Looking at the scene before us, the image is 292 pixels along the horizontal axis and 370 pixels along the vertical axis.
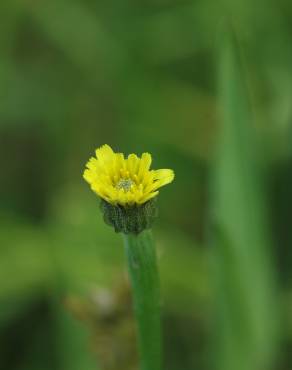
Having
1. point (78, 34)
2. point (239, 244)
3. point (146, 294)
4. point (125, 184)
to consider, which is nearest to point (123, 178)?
point (125, 184)

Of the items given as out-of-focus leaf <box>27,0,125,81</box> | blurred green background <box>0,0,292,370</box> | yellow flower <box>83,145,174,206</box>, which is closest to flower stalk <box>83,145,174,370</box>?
yellow flower <box>83,145,174,206</box>

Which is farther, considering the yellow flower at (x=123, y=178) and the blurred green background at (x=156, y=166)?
the blurred green background at (x=156, y=166)

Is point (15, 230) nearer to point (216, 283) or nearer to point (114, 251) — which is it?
point (114, 251)

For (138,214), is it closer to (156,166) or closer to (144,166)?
(144,166)

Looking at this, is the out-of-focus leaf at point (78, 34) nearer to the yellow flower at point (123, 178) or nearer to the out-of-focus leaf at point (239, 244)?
the out-of-focus leaf at point (239, 244)

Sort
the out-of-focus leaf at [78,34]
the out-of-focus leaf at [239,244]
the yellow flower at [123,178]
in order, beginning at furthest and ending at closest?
the out-of-focus leaf at [78,34], the out-of-focus leaf at [239,244], the yellow flower at [123,178]

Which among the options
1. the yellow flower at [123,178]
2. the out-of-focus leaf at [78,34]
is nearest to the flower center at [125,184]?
the yellow flower at [123,178]

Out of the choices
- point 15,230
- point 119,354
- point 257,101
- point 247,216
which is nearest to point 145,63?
point 257,101
